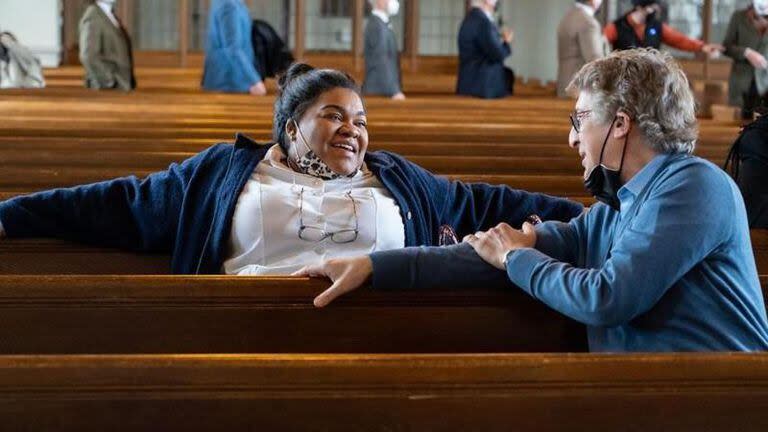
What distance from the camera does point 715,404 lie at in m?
1.77

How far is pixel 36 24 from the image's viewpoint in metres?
12.9

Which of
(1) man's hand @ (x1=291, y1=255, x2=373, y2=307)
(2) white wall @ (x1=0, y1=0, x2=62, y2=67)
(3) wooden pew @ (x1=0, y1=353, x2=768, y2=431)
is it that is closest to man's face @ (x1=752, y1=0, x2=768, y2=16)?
(1) man's hand @ (x1=291, y1=255, x2=373, y2=307)

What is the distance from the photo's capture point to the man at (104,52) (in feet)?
31.9

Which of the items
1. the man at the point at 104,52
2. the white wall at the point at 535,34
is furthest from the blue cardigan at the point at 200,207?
the white wall at the point at 535,34

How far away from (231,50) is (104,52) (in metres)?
1.12

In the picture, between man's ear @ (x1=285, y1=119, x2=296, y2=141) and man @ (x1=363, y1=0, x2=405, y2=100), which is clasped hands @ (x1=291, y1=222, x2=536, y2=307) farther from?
man @ (x1=363, y1=0, x2=405, y2=100)

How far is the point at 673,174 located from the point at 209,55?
764cm

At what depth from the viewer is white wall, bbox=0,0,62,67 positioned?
12.8 meters

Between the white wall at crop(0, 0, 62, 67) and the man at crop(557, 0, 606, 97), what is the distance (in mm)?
5751

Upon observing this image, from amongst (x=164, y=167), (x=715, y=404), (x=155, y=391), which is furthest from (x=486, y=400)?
(x=164, y=167)

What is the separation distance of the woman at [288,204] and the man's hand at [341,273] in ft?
1.94

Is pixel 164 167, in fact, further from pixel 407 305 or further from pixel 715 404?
→ pixel 715 404

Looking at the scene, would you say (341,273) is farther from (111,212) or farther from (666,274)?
(111,212)

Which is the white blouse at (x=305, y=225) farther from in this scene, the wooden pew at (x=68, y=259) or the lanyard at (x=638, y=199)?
the lanyard at (x=638, y=199)
